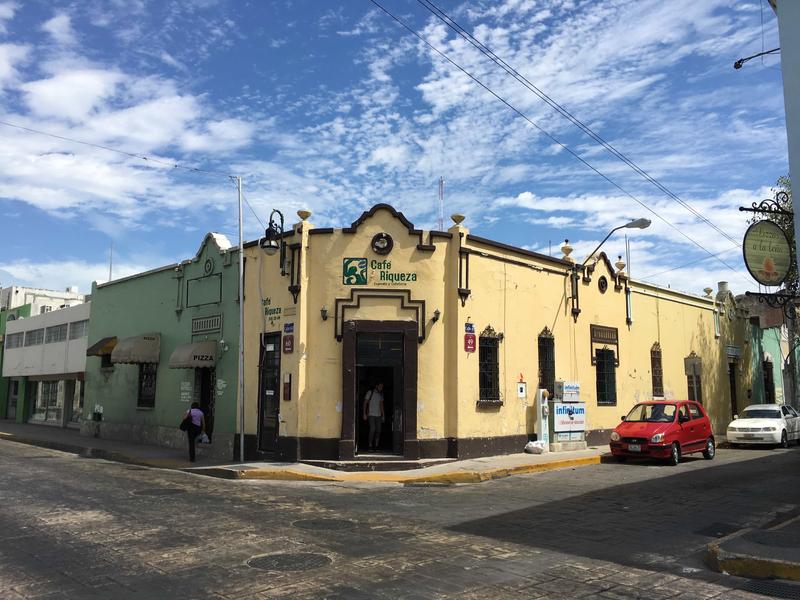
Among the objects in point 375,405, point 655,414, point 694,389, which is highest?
point 694,389

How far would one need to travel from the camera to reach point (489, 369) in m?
18.1

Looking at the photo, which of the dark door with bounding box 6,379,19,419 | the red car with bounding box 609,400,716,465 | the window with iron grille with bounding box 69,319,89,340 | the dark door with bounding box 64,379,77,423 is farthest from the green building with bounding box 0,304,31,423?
the red car with bounding box 609,400,716,465

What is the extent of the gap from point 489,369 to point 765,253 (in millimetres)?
7481

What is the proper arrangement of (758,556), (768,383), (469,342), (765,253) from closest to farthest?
(758,556) < (765,253) < (469,342) < (768,383)

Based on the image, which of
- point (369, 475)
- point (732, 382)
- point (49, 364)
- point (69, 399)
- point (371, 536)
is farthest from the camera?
point (49, 364)

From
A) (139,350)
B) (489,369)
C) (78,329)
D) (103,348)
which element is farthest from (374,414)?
(78,329)

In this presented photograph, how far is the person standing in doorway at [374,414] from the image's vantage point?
55.2ft

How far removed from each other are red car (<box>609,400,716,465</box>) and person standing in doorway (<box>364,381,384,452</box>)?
21.6 feet

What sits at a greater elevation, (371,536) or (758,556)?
(758,556)

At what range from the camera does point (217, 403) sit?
19062mm

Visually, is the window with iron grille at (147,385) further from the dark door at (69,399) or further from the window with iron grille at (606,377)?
the window with iron grille at (606,377)

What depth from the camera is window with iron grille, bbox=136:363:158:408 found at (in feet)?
73.5

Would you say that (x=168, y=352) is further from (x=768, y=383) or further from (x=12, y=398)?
(x=768, y=383)

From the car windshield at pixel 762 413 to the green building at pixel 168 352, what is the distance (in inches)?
747
